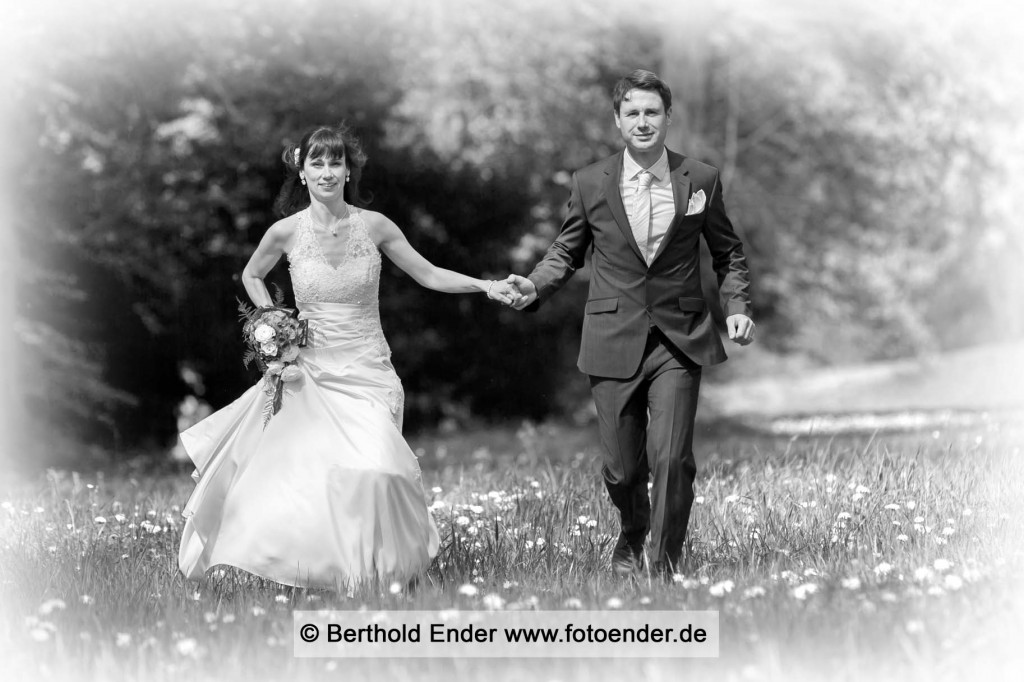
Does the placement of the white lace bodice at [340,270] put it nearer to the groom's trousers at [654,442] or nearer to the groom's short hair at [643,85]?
the groom's trousers at [654,442]

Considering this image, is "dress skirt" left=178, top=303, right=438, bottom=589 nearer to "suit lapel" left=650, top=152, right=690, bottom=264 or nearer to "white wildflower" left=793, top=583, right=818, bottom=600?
"suit lapel" left=650, top=152, right=690, bottom=264

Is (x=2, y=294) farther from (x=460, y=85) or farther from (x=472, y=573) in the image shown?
(x=472, y=573)

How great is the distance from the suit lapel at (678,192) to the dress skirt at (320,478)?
1.42 meters

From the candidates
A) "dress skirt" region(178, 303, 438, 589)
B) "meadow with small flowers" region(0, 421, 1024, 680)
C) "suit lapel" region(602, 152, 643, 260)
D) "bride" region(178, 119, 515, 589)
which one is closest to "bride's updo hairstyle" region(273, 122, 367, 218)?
"bride" region(178, 119, 515, 589)

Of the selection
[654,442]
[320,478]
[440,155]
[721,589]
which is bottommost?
[721,589]

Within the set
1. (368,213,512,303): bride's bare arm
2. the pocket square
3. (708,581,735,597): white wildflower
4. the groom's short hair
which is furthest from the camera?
(368,213,512,303): bride's bare arm

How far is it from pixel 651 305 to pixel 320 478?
1.64 meters

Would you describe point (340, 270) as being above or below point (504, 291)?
above

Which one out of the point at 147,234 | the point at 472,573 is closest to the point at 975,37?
the point at 147,234

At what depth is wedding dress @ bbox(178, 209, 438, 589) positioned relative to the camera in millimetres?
5117

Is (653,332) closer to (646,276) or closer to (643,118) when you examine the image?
(646,276)

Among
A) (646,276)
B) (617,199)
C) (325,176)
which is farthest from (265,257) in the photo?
(646,276)

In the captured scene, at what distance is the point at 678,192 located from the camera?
535 cm

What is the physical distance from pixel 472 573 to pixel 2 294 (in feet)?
24.9
